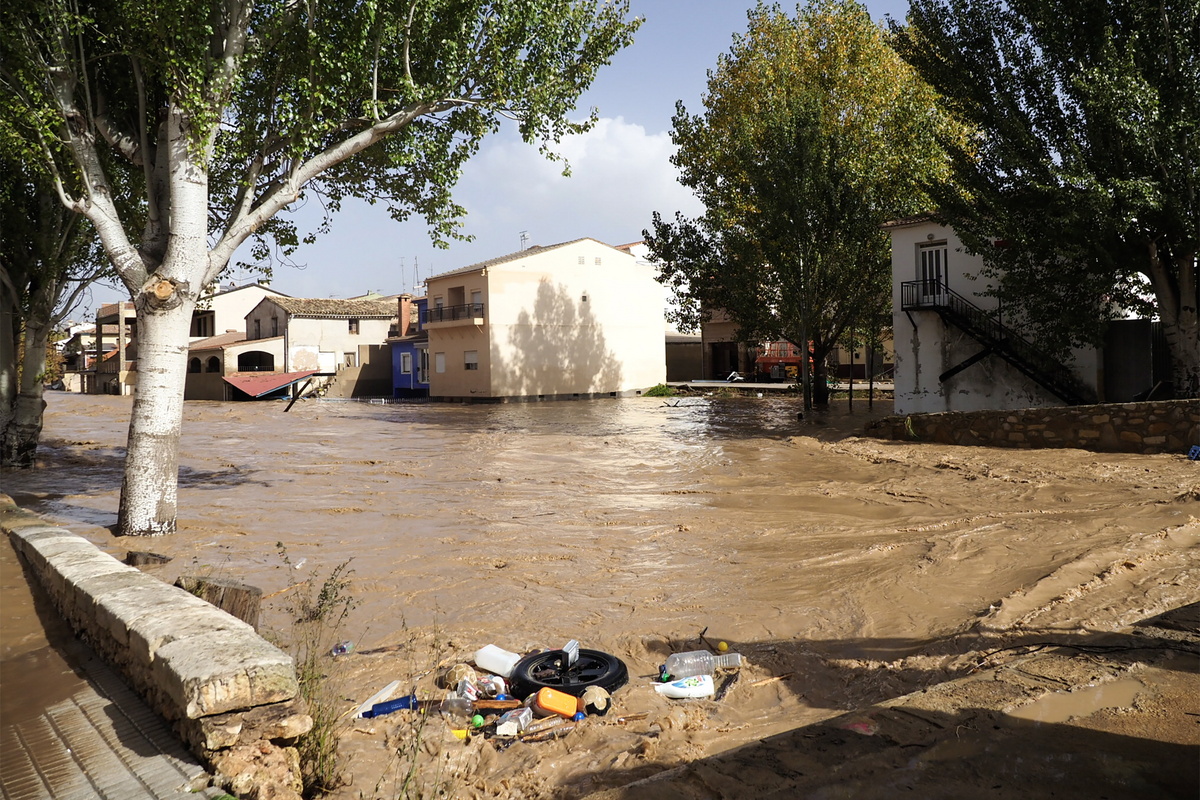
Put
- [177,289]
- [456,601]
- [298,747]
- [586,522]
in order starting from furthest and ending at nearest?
1. [586,522]
2. [177,289]
3. [456,601]
4. [298,747]

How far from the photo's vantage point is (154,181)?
31.6 feet

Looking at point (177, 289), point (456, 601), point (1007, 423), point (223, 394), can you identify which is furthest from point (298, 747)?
point (223, 394)

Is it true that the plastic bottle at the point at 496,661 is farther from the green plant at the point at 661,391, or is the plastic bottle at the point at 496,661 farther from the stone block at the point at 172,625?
the green plant at the point at 661,391

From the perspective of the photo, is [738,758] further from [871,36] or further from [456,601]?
[871,36]

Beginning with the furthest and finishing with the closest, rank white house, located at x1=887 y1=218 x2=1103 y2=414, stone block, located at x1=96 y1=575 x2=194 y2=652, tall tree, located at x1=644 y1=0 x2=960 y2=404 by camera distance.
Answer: tall tree, located at x1=644 y1=0 x2=960 y2=404 → white house, located at x1=887 y1=218 x2=1103 y2=414 → stone block, located at x1=96 y1=575 x2=194 y2=652

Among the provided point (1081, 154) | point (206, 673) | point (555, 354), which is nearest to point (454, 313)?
point (555, 354)

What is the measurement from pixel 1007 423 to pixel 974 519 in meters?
7.22

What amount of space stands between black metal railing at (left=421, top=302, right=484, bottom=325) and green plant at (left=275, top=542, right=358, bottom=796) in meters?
33.5

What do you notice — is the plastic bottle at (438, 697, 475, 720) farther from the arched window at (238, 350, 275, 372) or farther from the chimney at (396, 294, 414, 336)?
the arched window at (238, 350, 275, 372)

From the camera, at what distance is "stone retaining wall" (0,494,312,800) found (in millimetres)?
3412

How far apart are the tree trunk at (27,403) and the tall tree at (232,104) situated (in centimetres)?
383

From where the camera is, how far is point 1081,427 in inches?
579

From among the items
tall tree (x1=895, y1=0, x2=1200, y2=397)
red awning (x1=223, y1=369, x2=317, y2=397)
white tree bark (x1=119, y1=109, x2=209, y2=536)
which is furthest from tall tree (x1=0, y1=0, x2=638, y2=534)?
red awning (x1=223, y1=369, x2=317, y2=397)

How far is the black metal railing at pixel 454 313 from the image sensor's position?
134ft
